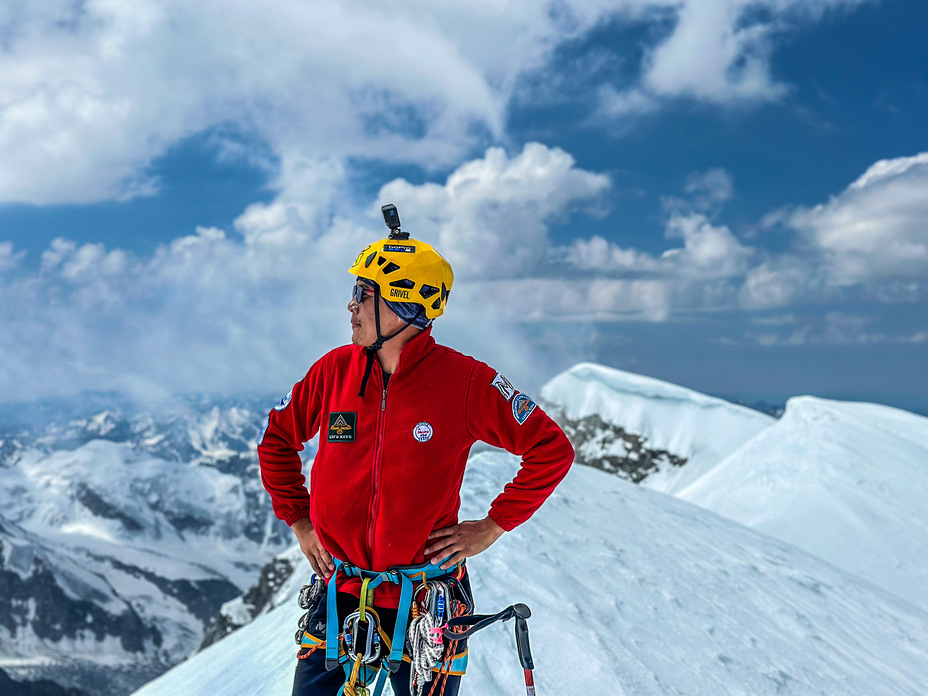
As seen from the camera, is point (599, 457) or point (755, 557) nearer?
point (755, 557)

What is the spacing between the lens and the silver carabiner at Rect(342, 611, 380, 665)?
3.20 meters

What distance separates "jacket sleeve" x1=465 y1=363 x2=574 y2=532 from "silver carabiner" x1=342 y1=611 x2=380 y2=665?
0.81 meters

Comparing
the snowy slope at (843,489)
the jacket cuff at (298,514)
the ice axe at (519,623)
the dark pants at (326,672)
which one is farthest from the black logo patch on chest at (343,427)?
the snowy slope at (843,489)

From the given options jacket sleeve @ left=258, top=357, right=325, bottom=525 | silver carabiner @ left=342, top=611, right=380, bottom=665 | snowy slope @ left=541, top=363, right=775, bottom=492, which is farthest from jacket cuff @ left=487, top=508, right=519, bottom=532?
snowy slope @ left=541, top=363, right=775, bottom=492

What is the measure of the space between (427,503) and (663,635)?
15.9 feet

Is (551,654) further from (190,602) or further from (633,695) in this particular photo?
(190,602)

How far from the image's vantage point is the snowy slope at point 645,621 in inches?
227

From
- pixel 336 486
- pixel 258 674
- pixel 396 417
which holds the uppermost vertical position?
pixel 396 417

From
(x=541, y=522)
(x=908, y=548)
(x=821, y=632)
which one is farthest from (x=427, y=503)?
(x=908, y=548)

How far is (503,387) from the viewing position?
3383 millimetres

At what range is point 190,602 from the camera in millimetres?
183375

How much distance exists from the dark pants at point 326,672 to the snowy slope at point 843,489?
14900mm

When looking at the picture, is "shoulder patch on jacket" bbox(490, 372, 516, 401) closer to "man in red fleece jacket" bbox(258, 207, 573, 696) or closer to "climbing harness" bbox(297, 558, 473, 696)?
"man in red fleece jacket" bbox(258, 207, 573, 696)

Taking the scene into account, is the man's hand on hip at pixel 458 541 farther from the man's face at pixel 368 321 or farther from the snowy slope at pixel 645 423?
the snowy slope at pixel 645 423
